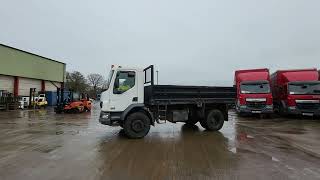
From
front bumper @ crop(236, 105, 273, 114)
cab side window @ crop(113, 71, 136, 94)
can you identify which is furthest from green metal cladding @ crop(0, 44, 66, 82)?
cab side window @ crop(113, 71, 136, 94)

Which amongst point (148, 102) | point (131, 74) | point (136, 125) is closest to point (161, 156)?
point (136, 125)

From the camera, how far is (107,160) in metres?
7.81

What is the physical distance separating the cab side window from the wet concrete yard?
1.82m

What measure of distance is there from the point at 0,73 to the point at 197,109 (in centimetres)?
2838

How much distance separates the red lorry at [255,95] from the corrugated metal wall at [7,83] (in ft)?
87.7

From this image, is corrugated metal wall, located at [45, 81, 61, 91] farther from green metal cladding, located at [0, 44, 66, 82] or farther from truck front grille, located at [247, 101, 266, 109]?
truck front grille, located at [247, 101, 266, 109]

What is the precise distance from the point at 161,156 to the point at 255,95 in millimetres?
13424

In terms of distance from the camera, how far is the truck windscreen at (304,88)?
19886 millimetres

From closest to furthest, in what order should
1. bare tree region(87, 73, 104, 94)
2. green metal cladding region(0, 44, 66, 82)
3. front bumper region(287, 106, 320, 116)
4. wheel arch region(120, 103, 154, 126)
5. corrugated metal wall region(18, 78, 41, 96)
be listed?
wheel arch region(120, 103, 154, 126) → front bumper region(287, 106, 320, 116) → green metal cladding region(0, 44, 66, 82) → corrugated metal wall region(18, 78, 41, 96) → bare tree region(87, 73, 104, 94)

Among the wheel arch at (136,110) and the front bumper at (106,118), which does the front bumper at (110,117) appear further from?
the wheel arch at (136,110)

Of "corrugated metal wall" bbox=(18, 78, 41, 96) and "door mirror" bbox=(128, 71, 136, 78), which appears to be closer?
"door mirror" bbox=(128, 71, 136, 78)

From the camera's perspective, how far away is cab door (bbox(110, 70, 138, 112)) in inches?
445

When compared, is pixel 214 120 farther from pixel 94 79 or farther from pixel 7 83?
pixel 94 79

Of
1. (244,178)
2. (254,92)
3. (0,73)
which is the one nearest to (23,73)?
(0,73)
